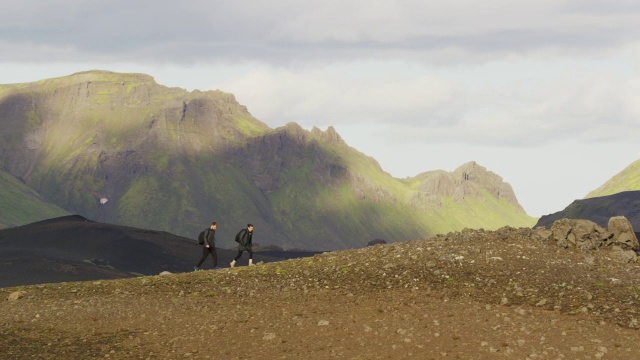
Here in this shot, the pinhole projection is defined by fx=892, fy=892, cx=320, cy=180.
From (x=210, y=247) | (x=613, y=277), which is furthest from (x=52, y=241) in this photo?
(x=613, y=277)

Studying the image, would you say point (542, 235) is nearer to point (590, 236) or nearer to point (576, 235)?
point (576, 235)

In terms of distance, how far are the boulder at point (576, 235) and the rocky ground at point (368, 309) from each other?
0.77m

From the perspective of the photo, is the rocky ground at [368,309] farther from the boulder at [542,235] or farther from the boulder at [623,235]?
the boulder at [623,235]

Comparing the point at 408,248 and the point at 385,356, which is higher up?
the point at 408,248

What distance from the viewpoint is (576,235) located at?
40.2 meters

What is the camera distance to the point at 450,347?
26641 millimetres

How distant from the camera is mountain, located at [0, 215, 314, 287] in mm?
109606

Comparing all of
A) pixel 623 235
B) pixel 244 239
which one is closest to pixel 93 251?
pixel 244 239

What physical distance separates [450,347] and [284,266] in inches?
614

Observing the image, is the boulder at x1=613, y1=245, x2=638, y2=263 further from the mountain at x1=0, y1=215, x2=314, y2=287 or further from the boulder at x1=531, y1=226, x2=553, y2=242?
Answer: the mountain at x1=0, y1=215, x2=314, y2=287

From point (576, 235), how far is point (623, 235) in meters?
2.51

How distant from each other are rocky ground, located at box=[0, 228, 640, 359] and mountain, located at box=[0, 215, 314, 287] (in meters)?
70.4

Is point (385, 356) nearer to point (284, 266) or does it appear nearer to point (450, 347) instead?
point (450, 347)

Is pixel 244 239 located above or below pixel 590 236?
below
